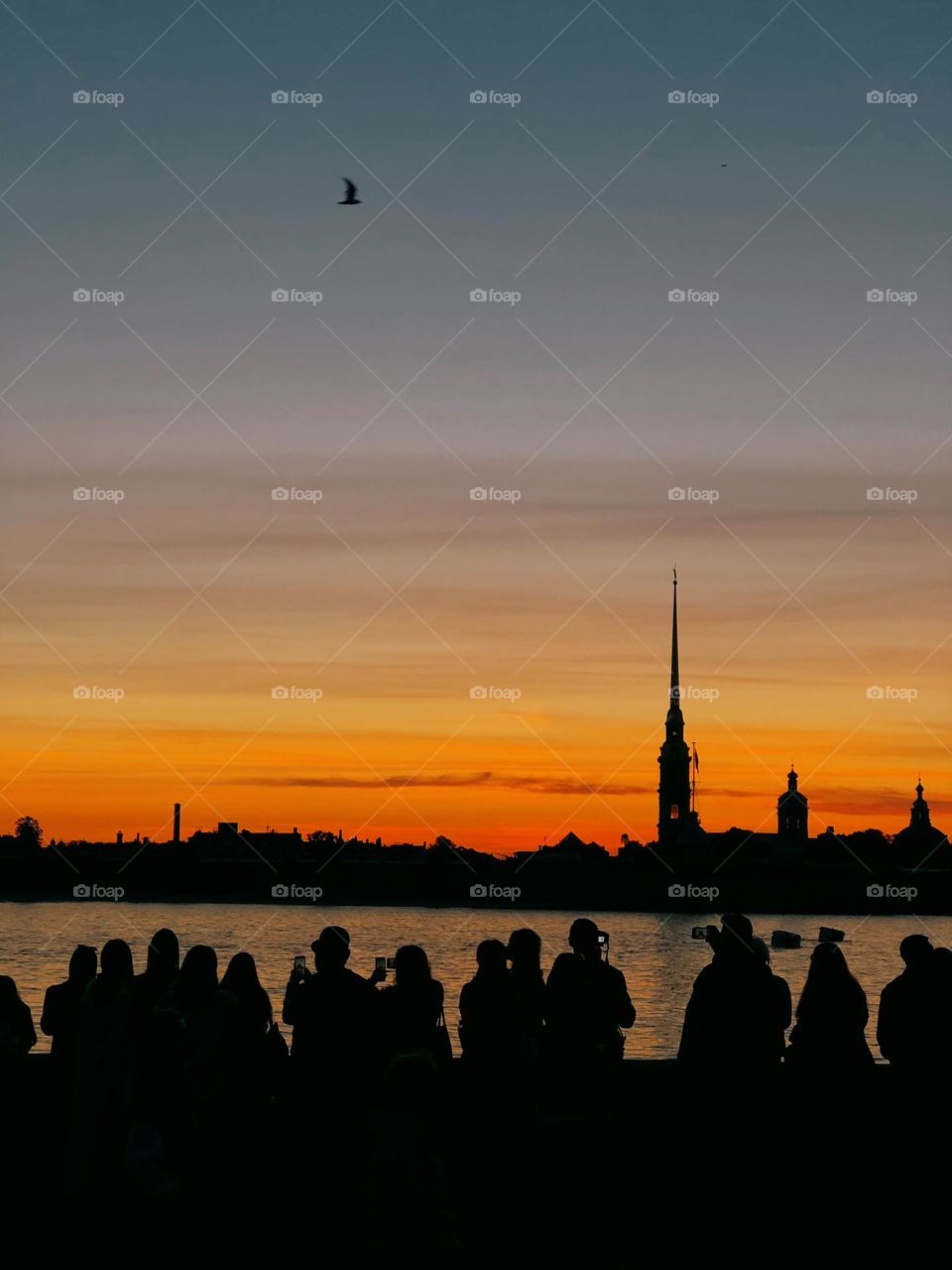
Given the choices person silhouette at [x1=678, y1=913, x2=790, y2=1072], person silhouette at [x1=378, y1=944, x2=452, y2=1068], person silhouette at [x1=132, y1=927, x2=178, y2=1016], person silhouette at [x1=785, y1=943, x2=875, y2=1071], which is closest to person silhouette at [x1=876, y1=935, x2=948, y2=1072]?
person silhouette at [x1=785, y1=943, x2=875, y2=1071]

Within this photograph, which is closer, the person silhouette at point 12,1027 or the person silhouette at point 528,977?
the person silhouette at point 12,1027

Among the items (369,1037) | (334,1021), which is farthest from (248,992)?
(369,1037)

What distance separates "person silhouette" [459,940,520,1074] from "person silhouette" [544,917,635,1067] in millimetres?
265

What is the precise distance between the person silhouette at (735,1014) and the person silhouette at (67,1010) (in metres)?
3.98

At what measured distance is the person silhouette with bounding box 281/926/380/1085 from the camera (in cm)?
1092

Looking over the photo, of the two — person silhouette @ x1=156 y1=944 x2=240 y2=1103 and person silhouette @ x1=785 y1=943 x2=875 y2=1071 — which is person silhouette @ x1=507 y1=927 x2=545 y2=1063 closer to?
person silhouette @ x1=785 y1=943 x2=875 y2=1071

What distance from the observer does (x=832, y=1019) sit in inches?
464

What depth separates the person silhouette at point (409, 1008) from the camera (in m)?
10.8

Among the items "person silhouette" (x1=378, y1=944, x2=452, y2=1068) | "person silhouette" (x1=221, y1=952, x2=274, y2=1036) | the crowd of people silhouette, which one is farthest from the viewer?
"person silhouette" (x1=221, y1=952, x2=274, y2=1036)

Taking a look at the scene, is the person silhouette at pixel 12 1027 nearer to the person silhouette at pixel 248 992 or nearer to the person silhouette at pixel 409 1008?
the person silhouette at pixel 248 992

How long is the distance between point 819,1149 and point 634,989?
76022mm

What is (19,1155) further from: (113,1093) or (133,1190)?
(133,1190)

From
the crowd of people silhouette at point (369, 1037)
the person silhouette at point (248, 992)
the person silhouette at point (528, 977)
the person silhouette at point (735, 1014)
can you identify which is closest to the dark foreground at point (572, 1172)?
the crowd of people silhouette at point (369, 1037)

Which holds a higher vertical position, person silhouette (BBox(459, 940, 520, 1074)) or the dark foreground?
person silhouette (BBox(459, 940, 520, 1074))
